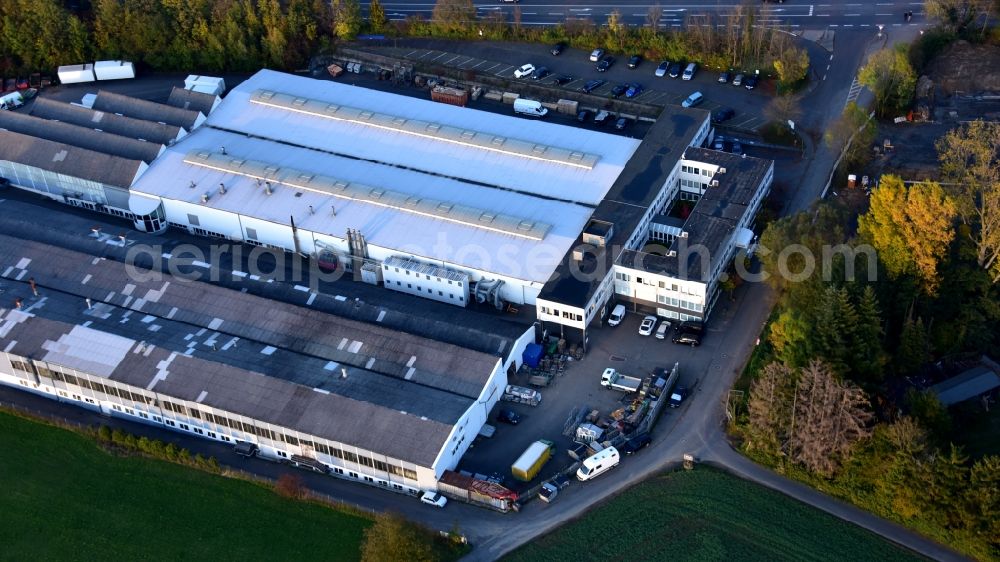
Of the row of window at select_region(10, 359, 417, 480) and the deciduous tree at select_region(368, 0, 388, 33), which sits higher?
the deciduous tree at select_region(368, 0, 388, 33)

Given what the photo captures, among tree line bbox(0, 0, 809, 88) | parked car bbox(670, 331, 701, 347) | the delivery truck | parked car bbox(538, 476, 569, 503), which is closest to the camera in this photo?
parked car bbox(538, 476, 569, 503)

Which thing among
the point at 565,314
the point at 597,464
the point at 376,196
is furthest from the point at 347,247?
the point at 597,464

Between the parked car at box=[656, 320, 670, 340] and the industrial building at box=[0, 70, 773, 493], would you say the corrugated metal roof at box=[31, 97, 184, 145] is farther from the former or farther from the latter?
the parked car at box=[656, 320, 670, 340]

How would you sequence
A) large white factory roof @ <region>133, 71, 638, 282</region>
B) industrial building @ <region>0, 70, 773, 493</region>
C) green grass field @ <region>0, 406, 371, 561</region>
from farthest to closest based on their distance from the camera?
large white factory roof @ <region>133, 71, 638, 282</region>, industrial building @ <region>0, 70, 773, 493</region>, green grass field @ <region>0, 406, 371, 561</region>

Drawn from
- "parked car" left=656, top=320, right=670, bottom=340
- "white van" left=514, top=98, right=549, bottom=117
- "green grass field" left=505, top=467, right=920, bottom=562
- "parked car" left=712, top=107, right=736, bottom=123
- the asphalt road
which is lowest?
"green grass field" left=505, top=467, right=920, bottom=562

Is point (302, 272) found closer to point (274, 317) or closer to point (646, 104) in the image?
point (274, 317)

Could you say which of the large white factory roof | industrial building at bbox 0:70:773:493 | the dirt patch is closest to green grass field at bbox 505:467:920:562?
industrial building at bbox 0:70:773:493

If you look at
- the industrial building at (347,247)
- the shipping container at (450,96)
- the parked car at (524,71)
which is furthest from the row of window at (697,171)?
the shipping container at (450,96)

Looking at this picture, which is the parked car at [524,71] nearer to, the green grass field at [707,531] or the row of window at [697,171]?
the row of window at [697,171]
